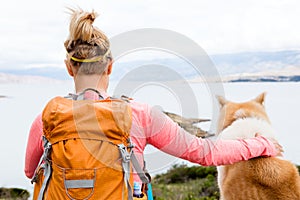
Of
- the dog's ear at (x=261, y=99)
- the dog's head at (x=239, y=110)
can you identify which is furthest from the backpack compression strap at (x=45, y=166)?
the dog's ear at (x=261, y=99)

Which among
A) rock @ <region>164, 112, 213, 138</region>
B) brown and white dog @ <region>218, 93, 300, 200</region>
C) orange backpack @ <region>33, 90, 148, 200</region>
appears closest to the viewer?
orange backpack @ <region>33, 90, 148, 200</region>

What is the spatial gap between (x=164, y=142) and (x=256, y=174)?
119 centimetres

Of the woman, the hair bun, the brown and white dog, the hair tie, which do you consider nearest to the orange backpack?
the woman

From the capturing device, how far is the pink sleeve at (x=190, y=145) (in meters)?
2.36

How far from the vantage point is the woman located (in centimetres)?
229

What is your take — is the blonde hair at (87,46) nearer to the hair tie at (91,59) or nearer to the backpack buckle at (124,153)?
the hair tie at (91,59)

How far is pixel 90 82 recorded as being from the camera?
2.29m

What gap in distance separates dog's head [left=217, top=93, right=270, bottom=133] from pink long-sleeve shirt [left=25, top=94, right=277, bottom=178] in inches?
42.2

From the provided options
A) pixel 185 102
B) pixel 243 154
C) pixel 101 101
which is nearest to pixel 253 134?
pixel 243 154

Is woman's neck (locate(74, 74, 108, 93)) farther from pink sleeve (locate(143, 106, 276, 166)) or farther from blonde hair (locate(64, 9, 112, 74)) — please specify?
pink sleeve (locate(143, 106, 276, 166))

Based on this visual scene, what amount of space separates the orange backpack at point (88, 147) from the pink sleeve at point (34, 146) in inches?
5.6

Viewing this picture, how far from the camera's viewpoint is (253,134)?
340 centimetres

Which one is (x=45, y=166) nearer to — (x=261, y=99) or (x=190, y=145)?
(x=190, y=145)

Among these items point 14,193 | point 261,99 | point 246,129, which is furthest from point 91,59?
point 14,193
